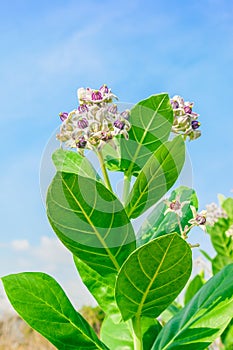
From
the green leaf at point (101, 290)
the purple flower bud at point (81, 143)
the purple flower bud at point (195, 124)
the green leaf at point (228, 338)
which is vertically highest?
the purple flower bud at point (81, 143)

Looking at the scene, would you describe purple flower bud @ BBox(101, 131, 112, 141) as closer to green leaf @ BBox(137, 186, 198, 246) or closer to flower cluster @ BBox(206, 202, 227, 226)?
green leaf @ BBox(137, 186, 198, 246)

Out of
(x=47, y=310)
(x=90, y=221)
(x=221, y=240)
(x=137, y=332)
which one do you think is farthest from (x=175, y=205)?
(x=221, y=240)

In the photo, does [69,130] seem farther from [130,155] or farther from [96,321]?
[96,321]

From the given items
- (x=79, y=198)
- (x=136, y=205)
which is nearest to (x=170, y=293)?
(x=136, y=205)

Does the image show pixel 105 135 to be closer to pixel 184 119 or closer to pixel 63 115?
pixel 63 115

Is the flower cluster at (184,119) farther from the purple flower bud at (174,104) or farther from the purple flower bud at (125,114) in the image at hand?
the purple flower bud at (125,114)

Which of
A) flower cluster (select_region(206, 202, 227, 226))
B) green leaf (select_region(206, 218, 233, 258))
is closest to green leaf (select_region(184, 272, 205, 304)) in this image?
green leaf (select_region(206, 218, 233, 258))

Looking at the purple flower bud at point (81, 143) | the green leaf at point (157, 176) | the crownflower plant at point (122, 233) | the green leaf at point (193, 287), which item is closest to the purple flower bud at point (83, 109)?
the crownflower plant at point (122, 233)

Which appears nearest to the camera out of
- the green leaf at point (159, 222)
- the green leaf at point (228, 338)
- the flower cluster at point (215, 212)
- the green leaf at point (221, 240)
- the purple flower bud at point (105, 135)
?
the purple flower bud at point (105, 135)

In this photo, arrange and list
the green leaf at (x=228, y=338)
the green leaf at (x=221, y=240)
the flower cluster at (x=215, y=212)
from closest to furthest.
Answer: the green leaf at (x=228, y=338), the green leaf at (x=221, y=240), the flower cluster at (x=215, y=212)
